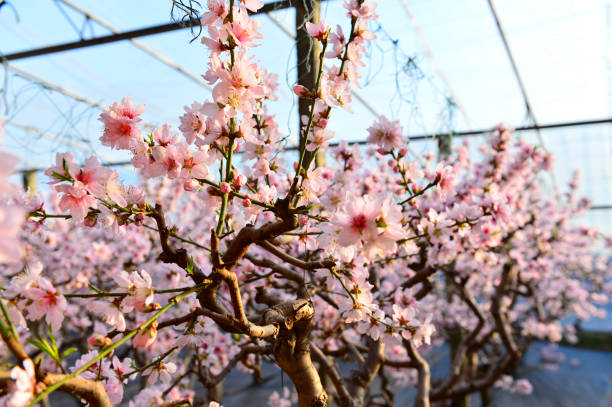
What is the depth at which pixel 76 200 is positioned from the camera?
85 centimetres

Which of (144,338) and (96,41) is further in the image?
(96,41)

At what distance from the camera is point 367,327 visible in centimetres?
124

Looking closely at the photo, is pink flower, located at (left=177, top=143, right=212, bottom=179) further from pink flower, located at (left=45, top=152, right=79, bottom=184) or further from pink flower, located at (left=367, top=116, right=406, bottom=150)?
pink flower, located at (left=367, top=116, right=406, bottom=150)

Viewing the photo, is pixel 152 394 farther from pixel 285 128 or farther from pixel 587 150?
pixel 587 150

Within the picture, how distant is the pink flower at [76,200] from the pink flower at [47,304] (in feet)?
0.62

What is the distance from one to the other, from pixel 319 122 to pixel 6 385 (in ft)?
2.95

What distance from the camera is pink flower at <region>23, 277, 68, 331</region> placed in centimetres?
69

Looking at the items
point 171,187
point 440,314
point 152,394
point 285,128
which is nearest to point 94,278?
point 171,187

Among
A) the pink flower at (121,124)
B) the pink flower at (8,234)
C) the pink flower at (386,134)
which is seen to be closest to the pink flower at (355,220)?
the pink flower at (8,234)

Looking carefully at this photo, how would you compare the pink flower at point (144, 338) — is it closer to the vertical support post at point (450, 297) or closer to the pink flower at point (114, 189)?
the pink flower at point (114, 189)

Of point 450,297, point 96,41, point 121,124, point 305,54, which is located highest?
point 96,41

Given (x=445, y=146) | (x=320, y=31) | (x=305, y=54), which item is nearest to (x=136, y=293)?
(x=320, y=31)

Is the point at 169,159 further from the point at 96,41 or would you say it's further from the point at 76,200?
the point at 96,41

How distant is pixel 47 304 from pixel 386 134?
107cm
